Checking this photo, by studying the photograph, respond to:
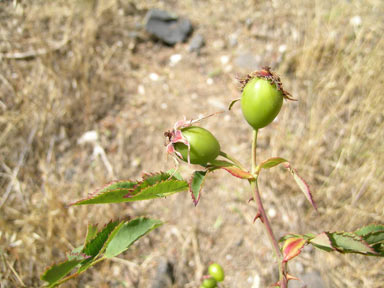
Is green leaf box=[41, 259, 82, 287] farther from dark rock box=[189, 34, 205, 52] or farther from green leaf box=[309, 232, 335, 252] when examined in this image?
dark rock box=[189, 34, 205, 52]

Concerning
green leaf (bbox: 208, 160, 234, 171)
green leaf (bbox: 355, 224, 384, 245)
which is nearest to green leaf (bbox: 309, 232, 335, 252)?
green leaf (bbox: 355, 224, 384, 245)

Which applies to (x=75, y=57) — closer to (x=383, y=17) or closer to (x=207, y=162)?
(x=207, y=162)

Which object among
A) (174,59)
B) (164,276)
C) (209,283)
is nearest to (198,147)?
(209,283)

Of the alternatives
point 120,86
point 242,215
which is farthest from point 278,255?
point 120,86

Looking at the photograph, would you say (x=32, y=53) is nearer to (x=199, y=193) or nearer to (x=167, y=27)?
(x=167, y=27)

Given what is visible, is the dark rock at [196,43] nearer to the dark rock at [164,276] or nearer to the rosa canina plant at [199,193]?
the dark rock at [164,276]

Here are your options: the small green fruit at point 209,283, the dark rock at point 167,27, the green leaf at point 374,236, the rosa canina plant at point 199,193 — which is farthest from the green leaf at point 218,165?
the dark rock at point 167,27
